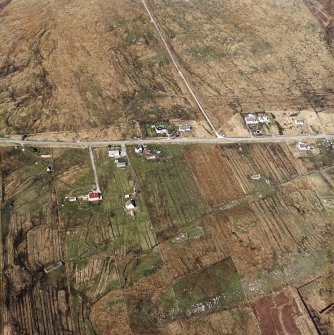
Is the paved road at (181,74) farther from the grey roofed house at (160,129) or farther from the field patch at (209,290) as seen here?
the field patch at (209,290)

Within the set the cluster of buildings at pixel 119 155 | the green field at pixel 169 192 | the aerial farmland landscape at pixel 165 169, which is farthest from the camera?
the cluster of buildings at pixel 119 155

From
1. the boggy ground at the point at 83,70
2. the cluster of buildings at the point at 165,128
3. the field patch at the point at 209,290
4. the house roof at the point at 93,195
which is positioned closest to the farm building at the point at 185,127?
the cluster of buildings at the point at 165,128

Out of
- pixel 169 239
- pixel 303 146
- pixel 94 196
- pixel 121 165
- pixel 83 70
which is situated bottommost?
pixel 303 146

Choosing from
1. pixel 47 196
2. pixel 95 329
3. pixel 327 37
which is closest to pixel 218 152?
pixel 47 196

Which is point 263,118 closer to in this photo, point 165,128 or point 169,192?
point 165,128

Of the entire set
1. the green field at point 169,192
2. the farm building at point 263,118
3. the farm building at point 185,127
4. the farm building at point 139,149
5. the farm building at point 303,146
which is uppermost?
the farm building at point 139,149

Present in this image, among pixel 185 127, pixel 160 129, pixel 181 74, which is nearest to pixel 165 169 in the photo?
pixel 160 129

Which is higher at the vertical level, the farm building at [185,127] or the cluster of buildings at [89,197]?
the cluster of buildings at [89,197]
